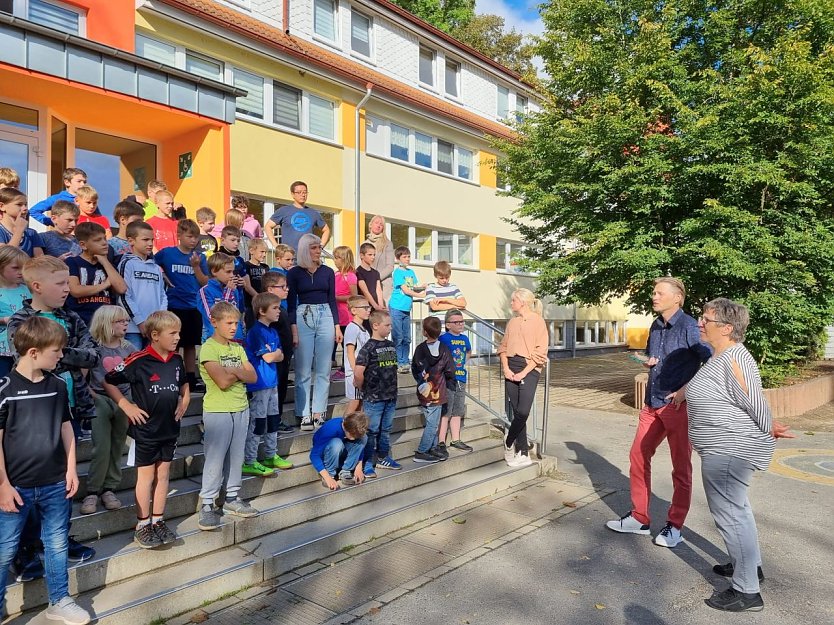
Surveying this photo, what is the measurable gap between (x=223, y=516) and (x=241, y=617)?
891 mm

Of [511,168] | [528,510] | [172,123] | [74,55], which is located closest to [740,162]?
[511,168]

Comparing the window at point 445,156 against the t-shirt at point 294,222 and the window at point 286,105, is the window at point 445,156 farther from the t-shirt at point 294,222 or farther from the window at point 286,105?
the t-shirt at point 294,222

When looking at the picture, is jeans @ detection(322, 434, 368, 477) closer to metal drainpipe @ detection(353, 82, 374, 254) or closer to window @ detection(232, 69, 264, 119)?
window @ detection(232, 69, 264, 119)

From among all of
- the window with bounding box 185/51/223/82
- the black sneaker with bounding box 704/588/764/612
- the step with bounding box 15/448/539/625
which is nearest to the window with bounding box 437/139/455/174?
the window with bounding box 185/51/223/82

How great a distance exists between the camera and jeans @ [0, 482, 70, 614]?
296cm

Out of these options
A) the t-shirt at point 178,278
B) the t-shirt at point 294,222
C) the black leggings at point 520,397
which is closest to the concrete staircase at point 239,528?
the black leggings at point 520,397

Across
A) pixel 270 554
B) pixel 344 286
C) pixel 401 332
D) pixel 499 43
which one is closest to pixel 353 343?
pixel 344 286

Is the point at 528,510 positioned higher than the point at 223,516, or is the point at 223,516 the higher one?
the point at 223,516

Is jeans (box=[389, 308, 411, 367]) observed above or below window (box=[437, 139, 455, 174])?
below

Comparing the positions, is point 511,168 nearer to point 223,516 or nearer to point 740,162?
point 740,162

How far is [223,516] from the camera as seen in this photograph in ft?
13.8

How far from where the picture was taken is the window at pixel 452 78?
Result: 20031 millimetres

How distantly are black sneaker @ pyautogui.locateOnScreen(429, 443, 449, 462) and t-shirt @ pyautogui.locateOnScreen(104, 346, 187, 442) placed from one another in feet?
9.68

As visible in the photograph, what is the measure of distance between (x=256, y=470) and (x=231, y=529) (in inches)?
27.9
